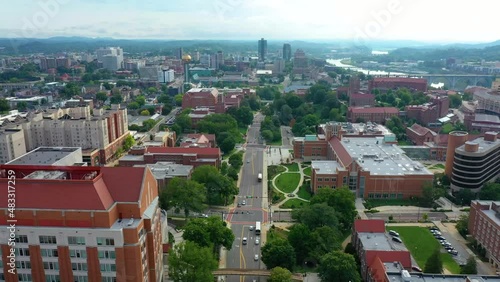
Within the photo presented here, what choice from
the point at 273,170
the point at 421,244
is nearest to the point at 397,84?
the point at 273,170

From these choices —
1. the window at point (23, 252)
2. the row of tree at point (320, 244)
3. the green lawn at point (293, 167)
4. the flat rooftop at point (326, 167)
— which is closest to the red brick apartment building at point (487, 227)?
the row of tree at point (320, 244)

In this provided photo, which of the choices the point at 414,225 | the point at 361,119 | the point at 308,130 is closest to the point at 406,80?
the point at 361,119

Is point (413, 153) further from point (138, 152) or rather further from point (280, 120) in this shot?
point (138, 152)

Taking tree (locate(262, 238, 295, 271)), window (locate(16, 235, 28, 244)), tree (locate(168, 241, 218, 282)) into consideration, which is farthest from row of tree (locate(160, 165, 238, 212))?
window (locate(16, 235, 28, 244))

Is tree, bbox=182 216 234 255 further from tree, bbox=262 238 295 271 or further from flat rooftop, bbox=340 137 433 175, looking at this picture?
flat rooftop, bbox=340 137 433 175

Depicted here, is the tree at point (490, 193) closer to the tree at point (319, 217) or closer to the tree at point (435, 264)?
the tree at point (435, 264)

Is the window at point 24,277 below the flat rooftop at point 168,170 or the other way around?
the other way around

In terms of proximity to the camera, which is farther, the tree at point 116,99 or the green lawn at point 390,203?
the tree at point 116,99
